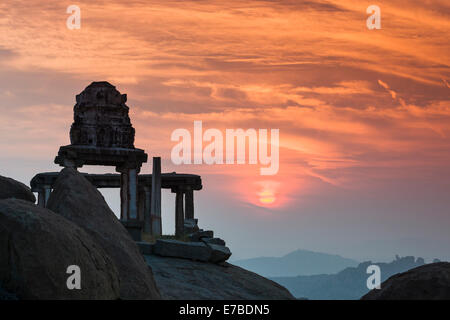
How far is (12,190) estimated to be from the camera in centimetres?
1648

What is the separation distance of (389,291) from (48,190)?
34828mm

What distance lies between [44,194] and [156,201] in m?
13.0

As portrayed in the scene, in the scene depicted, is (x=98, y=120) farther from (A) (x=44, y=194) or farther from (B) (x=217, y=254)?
(B) (x=217, y=254)

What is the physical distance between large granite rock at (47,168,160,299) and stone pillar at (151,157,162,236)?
69.4ft

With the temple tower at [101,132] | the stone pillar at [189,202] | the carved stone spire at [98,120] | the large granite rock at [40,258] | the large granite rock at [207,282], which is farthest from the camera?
the stone pillar at [189,202]

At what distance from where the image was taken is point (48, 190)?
46.4 meters

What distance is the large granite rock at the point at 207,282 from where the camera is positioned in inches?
670

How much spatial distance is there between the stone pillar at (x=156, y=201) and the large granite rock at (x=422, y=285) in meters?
22.6

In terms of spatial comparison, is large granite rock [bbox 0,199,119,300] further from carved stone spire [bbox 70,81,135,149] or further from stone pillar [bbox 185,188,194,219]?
stone pillar [bbox 185,188,194,219]

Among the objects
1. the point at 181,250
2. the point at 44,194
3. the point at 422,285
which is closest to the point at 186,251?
the point at 181,250

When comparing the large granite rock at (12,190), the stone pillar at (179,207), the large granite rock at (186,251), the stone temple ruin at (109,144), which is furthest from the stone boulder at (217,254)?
the stone pillar at (179,207)

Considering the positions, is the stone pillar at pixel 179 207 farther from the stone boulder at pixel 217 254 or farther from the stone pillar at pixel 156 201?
the stone boulder at pixel 217 254

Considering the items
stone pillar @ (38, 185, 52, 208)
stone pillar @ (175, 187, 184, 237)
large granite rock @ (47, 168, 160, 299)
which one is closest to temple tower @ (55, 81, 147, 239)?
stone pillar @ (175, 187, 184, 237)
